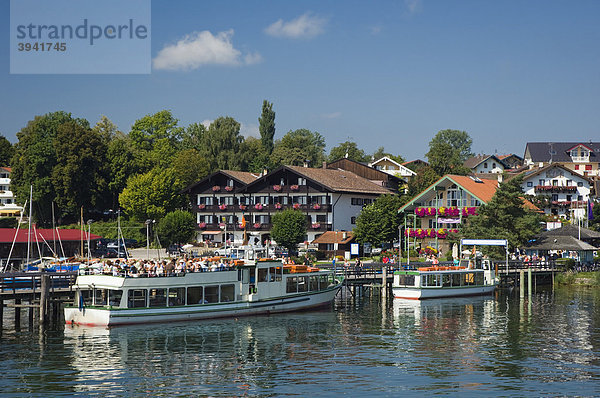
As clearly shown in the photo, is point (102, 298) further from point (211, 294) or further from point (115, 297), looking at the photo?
point (211, 294)

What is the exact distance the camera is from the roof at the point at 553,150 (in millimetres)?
167250

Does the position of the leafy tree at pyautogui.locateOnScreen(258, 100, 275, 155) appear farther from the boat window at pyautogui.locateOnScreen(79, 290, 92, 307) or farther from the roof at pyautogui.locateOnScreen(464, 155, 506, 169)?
the boat window at pyautogui.locateOnScreen(79, 290, 92, 307)

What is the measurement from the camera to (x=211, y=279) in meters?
52.3

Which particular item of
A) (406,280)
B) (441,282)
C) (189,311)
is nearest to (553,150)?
(441,282)

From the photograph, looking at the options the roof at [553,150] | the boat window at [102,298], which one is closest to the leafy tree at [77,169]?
the boat window at [102,298]

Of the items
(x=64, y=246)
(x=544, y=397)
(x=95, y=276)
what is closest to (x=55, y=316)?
(x=95, y=276)

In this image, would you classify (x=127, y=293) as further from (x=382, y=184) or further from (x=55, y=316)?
(x=382, y=184)

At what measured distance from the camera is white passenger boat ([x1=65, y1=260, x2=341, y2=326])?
48.5 m

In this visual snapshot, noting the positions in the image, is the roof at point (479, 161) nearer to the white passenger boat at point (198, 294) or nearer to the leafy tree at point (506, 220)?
the leafy tree at point (506, 220)

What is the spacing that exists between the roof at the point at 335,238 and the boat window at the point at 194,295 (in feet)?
149

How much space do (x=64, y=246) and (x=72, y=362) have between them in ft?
195

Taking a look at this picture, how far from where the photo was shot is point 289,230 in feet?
312

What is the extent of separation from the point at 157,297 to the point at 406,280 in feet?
80.4

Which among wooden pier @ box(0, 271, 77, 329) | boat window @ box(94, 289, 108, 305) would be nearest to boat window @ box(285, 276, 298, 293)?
boat window @ box(94, 289, 108, 305)
